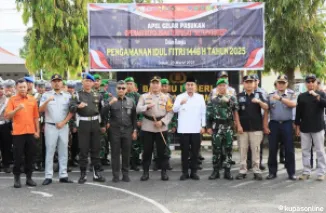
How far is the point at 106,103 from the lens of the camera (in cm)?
757

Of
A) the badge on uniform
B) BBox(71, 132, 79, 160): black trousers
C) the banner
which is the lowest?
BBox(71, 132, 79, 160): black trousers

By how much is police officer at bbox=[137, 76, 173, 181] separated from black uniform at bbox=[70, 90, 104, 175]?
0.76 m

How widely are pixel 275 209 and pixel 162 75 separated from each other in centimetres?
597

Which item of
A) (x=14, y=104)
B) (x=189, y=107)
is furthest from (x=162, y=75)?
(x=14, y=104)

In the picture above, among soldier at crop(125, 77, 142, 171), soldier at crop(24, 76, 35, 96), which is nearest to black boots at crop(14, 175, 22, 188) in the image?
soldier at crop(24, 76, 35, 96)

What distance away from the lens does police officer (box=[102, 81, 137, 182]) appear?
7562 mm

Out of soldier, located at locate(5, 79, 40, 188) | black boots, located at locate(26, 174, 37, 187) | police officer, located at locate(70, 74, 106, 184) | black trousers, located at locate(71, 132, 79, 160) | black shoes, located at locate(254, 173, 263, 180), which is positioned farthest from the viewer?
black trousers, located at locate(71, 132, 79, 160)

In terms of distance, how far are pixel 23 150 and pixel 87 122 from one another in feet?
3.71

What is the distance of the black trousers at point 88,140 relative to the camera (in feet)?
24.4

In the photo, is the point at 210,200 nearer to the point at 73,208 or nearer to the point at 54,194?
the point at 73,208

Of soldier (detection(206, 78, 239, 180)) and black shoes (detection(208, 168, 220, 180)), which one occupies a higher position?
soldier (detection(206, 78, 239, 180))

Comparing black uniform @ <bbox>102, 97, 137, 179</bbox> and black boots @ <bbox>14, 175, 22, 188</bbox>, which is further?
black uniform @ <bbox>102, 97, 137, 179</bbox>

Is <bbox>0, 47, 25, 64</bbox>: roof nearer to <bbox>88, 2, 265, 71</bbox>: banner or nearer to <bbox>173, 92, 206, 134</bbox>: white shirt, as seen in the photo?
<bbox>88, 2, 265, 71</bbox>: banner

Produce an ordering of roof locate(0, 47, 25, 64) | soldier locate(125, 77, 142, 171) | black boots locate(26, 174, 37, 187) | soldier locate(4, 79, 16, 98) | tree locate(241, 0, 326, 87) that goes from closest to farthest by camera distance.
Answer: black boots locate(26, 174, 37, 187) → soldier locate(4, 79, 16, 98) → soldier locate(125, 77, 142, 171) → tree locate(241, 0, 326, 87) → roof locate(0, 47, 25, 64)
